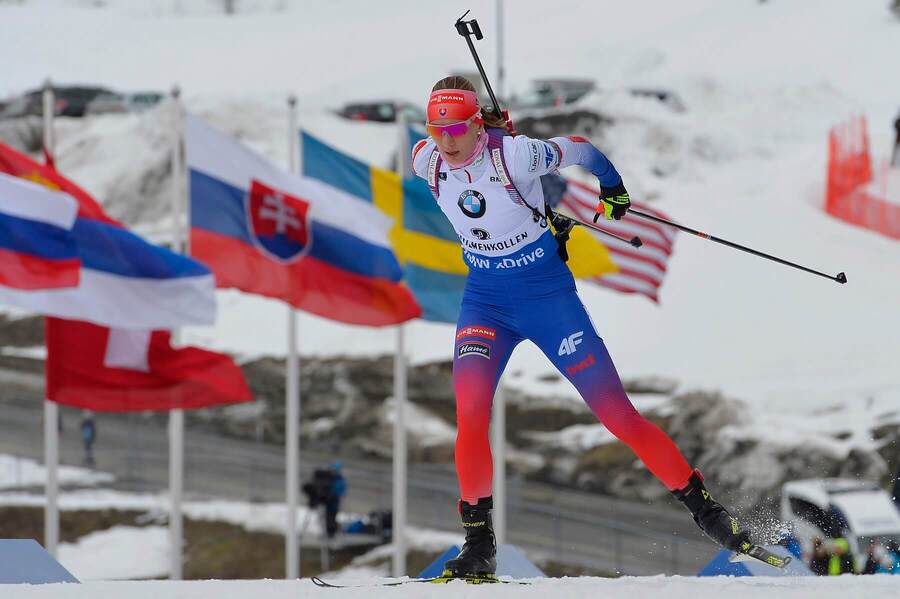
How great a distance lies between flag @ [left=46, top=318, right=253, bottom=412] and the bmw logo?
679cm

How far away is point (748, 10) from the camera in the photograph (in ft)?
187

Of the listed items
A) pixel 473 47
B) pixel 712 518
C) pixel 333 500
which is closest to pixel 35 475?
pixel 333 500

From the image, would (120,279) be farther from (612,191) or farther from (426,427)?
(426,427)

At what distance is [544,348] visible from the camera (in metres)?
5.84

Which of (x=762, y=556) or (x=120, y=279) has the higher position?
(x=120, y=279)

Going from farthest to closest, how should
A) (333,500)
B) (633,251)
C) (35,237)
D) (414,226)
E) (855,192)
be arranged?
(855,192), (333,500), (414,226), (633,251), (35,237)

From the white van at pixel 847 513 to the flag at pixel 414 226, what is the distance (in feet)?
14.9

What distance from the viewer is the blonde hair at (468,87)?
5.68m

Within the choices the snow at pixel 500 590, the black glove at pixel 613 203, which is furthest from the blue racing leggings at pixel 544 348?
the snow at pixel 500 590

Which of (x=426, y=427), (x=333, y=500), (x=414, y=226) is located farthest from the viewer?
(x=426, y=427)

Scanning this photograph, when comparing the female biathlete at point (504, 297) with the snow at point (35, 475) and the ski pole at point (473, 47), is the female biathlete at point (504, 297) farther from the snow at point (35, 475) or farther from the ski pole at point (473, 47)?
the snow at point (35, 475)

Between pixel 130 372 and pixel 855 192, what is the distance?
2486 cm

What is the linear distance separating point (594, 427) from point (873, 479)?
5.58 metres

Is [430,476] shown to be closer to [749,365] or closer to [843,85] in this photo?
[749,365]
